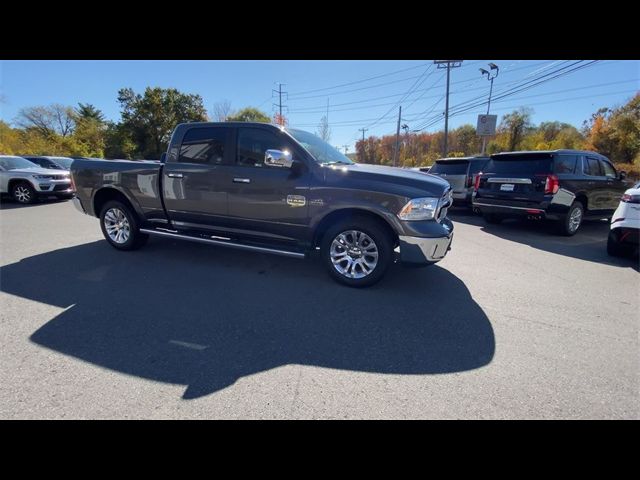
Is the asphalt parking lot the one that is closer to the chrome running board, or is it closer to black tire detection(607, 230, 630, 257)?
the chrome running board

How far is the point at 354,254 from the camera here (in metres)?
3.95

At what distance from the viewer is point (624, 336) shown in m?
3.02

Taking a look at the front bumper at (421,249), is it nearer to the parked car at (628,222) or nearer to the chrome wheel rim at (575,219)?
the parked car at (628,222)

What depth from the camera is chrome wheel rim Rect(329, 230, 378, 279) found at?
152 inches

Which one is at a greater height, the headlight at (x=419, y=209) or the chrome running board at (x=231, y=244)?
the headlight at (x=419, y=209)

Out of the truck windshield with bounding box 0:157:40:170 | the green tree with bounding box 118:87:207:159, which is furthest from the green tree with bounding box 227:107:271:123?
the truck windshield with bounding box 0:157:40:170

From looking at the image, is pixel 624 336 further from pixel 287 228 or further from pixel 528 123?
pixel 528 123

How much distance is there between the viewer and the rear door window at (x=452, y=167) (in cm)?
1004

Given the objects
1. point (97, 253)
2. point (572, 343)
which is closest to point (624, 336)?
point (572, 343)

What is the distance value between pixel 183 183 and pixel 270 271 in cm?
190

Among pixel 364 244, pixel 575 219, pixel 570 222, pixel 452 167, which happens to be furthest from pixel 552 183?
pixel 364 244

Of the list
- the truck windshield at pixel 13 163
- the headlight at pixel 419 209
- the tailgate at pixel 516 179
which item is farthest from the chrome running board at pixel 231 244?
the truck windshield at pixel 13 163

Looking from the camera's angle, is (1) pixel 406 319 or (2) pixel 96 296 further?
(2) pixel 96 296

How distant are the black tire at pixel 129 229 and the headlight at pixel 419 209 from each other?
4.41 m
